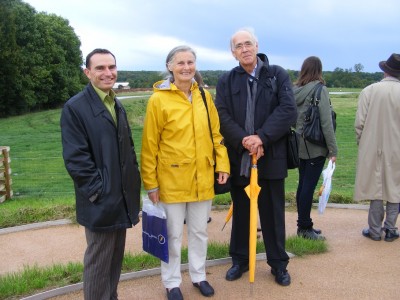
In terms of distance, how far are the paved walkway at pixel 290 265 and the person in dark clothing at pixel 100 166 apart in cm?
85

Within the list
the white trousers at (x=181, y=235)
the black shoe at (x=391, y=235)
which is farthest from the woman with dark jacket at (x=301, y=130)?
the white trousers at (x=181, y=235)

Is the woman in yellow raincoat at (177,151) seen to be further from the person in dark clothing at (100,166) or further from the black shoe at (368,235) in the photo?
the black shoe at (368,235)

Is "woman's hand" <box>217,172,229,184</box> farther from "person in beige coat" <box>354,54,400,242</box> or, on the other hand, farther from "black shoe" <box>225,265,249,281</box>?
"person in beige coat" <box>354,54,400,242</box>

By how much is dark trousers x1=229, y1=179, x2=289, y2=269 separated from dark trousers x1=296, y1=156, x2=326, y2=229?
1.24m

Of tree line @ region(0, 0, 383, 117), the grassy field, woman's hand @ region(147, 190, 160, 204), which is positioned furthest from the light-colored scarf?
tree line @ region(0, 0, 383, 117)

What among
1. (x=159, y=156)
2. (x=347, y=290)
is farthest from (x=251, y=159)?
(x=347, y=290)

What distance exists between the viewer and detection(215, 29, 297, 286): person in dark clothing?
166 inches

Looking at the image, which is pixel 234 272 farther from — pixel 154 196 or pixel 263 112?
pixel 263 112

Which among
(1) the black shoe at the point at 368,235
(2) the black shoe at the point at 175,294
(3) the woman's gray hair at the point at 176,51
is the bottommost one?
(1) the black shoe at the point at 368,235

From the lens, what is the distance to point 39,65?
50.1 m

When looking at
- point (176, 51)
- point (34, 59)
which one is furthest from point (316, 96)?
point (34, 59)

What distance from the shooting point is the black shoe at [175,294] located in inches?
162

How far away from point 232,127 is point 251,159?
1.11ft

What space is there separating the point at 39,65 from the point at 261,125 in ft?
164
